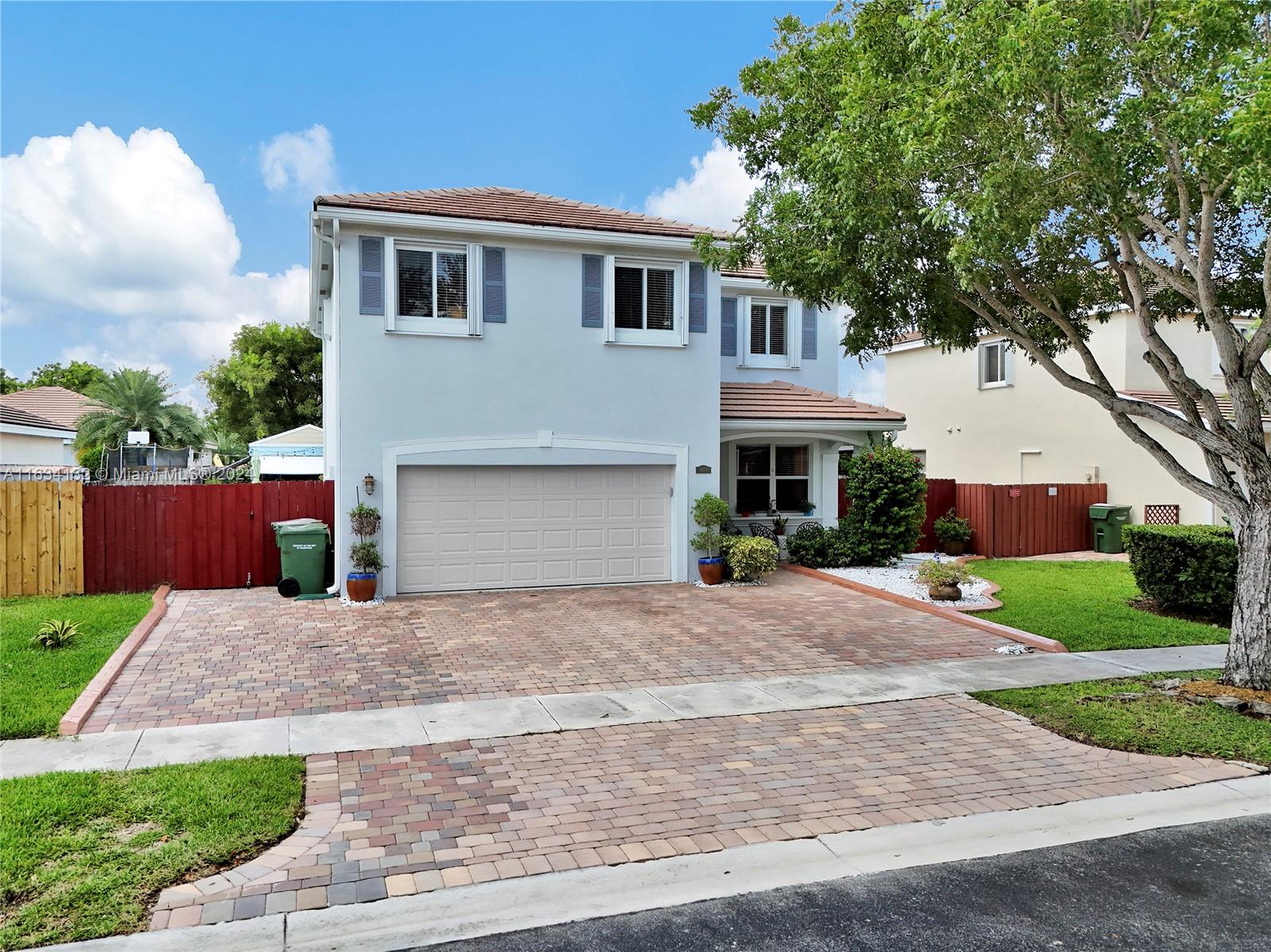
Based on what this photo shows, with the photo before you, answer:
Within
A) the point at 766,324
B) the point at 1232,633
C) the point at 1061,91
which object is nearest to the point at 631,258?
the point at 766,324

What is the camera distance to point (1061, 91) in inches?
291

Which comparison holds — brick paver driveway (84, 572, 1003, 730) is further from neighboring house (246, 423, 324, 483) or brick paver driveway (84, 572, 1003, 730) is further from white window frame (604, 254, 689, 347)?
neighboring house (246, 423, 324, 483)

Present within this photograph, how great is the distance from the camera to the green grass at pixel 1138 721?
22.3 feet

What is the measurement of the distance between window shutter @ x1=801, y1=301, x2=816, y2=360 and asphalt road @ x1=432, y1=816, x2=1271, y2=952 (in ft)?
51.6

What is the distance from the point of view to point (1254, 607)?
324 inches

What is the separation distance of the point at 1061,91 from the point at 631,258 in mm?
8174

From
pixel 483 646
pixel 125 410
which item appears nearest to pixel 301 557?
pixel 483 646

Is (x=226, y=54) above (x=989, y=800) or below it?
above

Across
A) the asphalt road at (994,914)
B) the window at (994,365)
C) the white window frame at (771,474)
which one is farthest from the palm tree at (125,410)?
the asphalt road at (994,914)

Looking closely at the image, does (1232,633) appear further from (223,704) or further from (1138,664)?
(223,704)

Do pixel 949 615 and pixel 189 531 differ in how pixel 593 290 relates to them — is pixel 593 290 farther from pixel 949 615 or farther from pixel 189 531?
pixel 189 531

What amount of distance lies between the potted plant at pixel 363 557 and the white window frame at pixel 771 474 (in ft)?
24.0

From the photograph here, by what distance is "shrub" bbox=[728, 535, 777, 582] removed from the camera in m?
14.9

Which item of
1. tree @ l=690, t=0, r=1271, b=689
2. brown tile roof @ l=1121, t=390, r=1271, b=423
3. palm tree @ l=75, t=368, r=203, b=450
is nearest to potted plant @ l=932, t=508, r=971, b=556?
brown tile roof @ l=1121, t=390, r=1271, b=423
